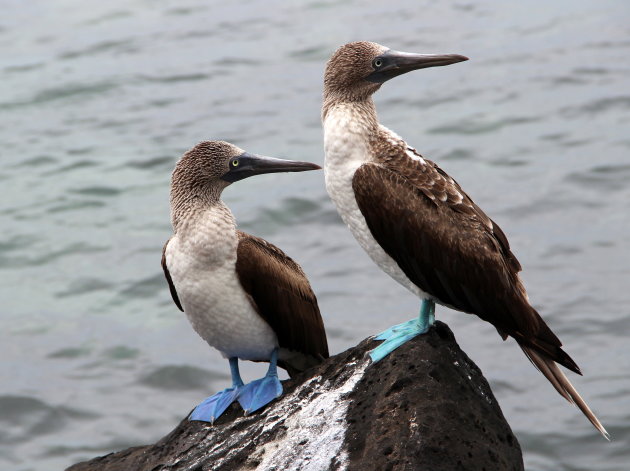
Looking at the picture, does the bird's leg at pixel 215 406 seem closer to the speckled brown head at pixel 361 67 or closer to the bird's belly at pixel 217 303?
the bird's belly at pixel 217 303

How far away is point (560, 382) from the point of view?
6781mm

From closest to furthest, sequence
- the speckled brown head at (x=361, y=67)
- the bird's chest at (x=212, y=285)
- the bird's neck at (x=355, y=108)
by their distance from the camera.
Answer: the bird's neck at (x=355, y=108) < the speckled brown head at (x=361, y=67) < the bird's chest at (x=212, y=285)

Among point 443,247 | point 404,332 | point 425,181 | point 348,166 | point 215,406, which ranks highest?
point 348,166

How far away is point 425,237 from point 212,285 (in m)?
1.38

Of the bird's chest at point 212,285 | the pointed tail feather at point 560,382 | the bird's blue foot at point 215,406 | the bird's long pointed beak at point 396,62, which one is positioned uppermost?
the bird's long pointed beak at point 396,62

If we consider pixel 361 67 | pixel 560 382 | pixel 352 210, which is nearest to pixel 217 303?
pixel 352 210

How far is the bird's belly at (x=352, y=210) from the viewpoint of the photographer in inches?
274

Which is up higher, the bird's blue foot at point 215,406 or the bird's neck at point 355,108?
the bird's neck at point 355,108

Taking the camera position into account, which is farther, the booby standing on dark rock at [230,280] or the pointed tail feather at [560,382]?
the booby standing on dark rock at [230,280]

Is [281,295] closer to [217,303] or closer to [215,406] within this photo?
[217,303]

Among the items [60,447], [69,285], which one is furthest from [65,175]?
[60,447]

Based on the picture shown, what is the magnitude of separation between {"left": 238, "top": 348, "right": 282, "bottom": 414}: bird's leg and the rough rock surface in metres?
0.05

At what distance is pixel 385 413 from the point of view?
6.62m

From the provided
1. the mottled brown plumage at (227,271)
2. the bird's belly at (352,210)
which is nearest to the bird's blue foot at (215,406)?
the mottled brown plumage at (227,271)
